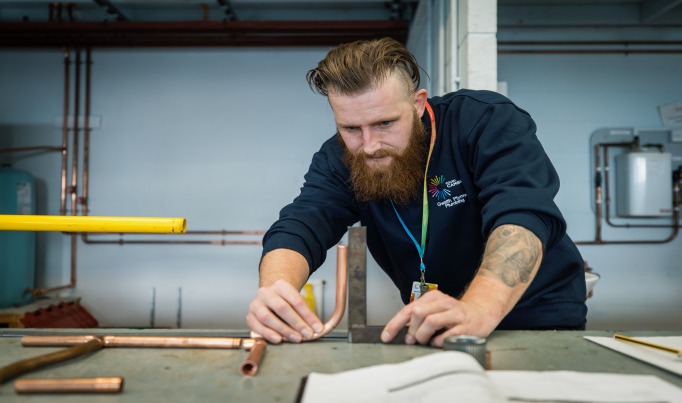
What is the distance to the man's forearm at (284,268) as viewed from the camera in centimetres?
108

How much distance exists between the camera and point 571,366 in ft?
2.47

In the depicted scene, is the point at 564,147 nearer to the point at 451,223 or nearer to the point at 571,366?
the point at 451,223

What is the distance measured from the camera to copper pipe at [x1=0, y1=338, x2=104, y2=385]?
26.3 inches

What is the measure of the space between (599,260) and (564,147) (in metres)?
0.83

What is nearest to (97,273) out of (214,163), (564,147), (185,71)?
(214,163)

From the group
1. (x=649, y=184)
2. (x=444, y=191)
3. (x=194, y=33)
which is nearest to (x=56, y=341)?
(x=444, y=191)

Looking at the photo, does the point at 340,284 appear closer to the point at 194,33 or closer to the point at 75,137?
the point at 194,33

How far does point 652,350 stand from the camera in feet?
2.76

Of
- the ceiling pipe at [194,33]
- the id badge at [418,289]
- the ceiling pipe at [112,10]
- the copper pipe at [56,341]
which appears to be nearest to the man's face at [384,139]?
the id badge at [418,289]

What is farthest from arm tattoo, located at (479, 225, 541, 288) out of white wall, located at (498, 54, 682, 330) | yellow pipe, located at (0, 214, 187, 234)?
white wall, located at (498, 54, 682, 330)

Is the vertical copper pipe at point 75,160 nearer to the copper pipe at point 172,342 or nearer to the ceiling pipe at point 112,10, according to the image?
the ceiling pipe at point 112,10

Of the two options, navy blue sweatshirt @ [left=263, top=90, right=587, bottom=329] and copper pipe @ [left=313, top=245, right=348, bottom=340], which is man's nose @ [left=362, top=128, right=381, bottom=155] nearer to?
navy blue sweatshirt @ [left=263, top=90, right=587, bottom=329]

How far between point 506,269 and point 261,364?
0.49 metres

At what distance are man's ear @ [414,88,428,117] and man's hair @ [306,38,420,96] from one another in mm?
Answer: 18
